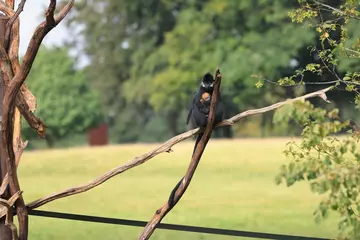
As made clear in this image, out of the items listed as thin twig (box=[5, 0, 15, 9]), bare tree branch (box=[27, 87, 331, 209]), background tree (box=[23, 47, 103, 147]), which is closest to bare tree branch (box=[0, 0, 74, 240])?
bare tree branch (box=[27, 87, 331, 209])

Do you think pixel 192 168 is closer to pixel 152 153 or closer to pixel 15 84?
pixel 152 153

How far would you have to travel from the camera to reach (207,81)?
10.9 ft

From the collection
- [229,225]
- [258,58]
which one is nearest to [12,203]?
[229,225]

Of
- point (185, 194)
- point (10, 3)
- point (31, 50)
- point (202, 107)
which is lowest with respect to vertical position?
point (185, 194)

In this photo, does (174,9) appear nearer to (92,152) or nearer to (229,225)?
(92,152)

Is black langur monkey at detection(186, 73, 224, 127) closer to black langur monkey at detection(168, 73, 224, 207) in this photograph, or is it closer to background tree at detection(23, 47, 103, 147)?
black langur monkey at detection(168, 73, 224, 207)

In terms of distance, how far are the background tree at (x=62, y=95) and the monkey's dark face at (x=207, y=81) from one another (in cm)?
1860

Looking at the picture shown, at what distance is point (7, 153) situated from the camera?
313 cm

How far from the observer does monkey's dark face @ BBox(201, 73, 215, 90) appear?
331 cm

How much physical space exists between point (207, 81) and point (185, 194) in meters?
7.59

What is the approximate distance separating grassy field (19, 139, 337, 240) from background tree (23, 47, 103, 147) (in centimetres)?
451

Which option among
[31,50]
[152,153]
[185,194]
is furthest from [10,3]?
[185,194]

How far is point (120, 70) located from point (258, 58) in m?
6.69

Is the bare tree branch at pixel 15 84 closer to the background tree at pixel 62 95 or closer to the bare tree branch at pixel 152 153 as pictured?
the bare tree branch at pixel 152 153
